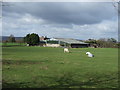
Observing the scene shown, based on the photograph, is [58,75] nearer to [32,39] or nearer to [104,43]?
[32,39]

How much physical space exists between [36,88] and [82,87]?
1585 millimetres

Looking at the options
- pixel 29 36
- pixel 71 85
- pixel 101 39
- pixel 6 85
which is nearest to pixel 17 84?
pixel 6 85

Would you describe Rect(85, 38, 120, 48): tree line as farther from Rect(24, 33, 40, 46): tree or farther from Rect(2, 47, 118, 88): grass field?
Rect(2, 47, 118, 88): grass field

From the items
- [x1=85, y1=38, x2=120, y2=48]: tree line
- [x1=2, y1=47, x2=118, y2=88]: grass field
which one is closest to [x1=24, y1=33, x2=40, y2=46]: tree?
[x1=85, y1=38, x2=120, y2=48]: tree line

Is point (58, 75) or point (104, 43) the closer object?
point (58, 75)

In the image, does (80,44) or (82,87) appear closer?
(82,87)

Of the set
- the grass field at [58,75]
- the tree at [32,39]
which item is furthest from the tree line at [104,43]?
the grass field at [58,75]

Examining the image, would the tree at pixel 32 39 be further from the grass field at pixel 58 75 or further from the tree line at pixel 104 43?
the grass field at pixel 58 75

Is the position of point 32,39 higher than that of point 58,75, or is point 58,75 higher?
point 32,39

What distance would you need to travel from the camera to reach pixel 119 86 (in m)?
7.38

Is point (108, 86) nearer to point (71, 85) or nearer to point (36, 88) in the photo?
point (71, 85)

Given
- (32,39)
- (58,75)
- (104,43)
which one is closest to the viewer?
(58,75)

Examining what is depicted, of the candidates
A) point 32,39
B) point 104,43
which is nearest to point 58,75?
point 32,39

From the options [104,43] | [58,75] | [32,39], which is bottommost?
[58,75]
